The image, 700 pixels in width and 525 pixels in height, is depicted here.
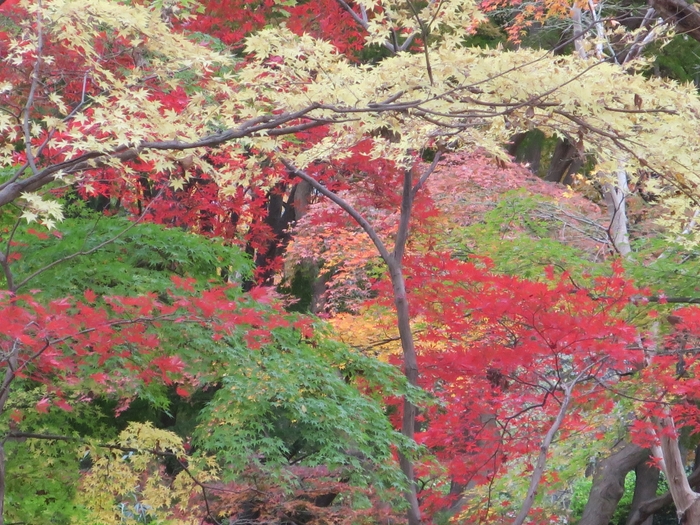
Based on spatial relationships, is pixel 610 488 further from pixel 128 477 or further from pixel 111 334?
pixel 111 334

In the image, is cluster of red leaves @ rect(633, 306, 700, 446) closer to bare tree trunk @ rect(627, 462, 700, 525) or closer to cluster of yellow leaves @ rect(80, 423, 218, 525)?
bare tree trunk @ rect(627, 462, 700, 525)

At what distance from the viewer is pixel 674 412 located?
7777mm

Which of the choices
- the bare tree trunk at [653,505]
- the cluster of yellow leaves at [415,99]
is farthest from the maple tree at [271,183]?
the bare tree trunk at [653,505]

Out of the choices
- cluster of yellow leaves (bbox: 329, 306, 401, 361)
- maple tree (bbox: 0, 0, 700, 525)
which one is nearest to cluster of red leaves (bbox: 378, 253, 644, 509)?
maple tree (bbox: 0, 0, 700, 525)

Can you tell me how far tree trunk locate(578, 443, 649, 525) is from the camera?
1088 centimetres

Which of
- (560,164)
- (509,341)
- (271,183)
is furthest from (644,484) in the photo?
(271,183)

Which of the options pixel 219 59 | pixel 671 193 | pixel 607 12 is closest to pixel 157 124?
pixel 219 59

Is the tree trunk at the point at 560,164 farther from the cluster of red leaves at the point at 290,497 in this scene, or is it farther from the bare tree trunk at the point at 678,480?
the cluster of red leaves at the point at 290,497

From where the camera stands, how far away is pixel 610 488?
10.9 meters

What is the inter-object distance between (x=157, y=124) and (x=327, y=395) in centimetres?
266

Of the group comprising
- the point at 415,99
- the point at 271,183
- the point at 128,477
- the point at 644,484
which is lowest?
the point at 644,484

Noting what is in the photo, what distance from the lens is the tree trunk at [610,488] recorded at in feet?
35.7

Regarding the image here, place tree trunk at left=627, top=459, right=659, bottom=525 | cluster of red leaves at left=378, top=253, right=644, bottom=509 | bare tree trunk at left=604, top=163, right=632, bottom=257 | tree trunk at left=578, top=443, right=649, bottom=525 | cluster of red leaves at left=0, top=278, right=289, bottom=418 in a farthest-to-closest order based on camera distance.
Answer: tree trunk at left=627, top=459, right=659, bottom=525, tree trunk at left=578, top=443, right=649, bottom=525, bare tree trunk at left=604, top=163, right=632, bottom=257, cluster of red leaves at left=378, top=253, right=644, bottom=509, cluster of red leaves at left=0, top=278, right=289, bottom=418

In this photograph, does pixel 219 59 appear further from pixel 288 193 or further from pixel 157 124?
pixel 288 193
